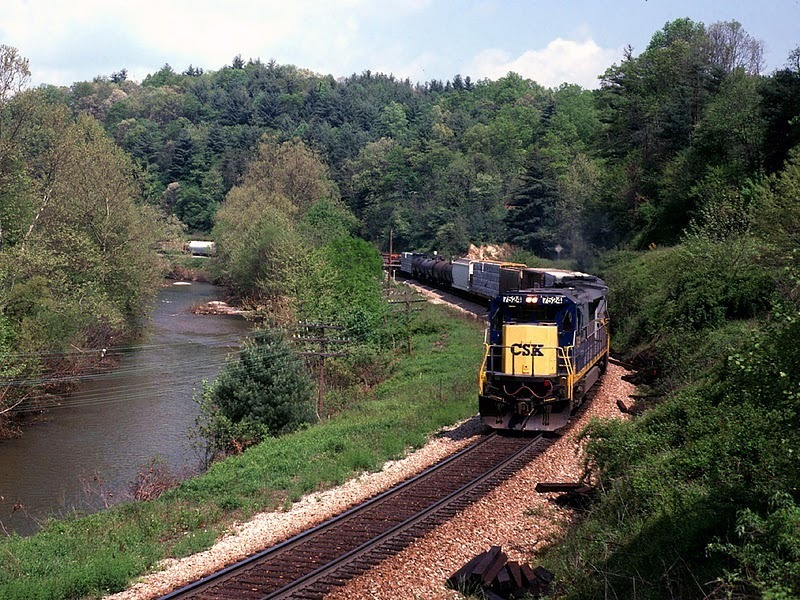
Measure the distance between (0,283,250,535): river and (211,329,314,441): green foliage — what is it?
2.30 metres

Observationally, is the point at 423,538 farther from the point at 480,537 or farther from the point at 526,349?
the point at 526,349

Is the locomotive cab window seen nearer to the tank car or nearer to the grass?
the tank car

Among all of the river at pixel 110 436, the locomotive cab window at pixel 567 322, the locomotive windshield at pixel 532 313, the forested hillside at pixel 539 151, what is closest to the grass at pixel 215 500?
the river at pixel 110 436

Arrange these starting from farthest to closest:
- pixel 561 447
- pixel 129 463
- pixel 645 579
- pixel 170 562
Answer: pixel 129 463 < pixel 561 447 < pixel 170 562 < pixel 645 579

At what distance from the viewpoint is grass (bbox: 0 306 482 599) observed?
11898 millimetres

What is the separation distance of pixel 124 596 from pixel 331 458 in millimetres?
8179

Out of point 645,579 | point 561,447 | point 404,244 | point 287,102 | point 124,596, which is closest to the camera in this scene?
point 645,579

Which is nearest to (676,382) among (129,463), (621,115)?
(129,463)

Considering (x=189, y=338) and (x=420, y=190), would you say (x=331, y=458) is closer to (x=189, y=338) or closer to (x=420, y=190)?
(x=189, y=338)

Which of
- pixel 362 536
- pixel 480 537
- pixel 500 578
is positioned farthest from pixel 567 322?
pixel 500 578

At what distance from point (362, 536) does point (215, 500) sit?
4628 millimetres

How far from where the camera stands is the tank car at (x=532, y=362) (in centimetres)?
1948

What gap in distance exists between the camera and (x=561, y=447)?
18.7 metres

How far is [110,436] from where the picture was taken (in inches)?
1168
